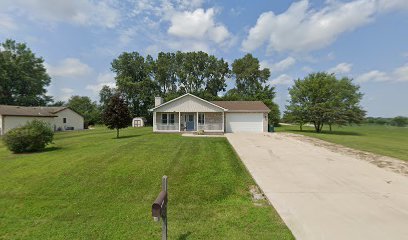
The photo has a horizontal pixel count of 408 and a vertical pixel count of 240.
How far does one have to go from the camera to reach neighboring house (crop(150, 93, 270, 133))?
2556cm

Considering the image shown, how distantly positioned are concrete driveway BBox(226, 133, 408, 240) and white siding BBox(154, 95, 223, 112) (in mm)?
15055

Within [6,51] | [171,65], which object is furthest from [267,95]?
[6,51]

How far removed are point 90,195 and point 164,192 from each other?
14.1ft

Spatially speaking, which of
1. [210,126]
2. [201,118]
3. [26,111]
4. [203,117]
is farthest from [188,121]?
[26,111]

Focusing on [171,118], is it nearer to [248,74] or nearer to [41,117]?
[41,117]

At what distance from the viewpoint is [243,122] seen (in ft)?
87.9

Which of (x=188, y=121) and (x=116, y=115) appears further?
(x=188, y=121)

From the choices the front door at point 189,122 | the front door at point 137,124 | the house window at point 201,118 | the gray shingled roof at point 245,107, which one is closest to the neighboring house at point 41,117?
the front door at point 137,124

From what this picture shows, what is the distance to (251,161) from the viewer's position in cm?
1068

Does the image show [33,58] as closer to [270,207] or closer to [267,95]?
[267,95]

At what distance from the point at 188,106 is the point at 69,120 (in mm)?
24407

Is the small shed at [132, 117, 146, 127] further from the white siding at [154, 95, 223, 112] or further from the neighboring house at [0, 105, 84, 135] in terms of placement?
the white siding at [154, 95, 223, 112]

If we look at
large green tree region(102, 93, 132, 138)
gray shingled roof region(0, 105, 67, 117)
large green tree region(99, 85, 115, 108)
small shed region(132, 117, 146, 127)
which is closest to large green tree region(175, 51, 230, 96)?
small shed region(132, 117, 146, 127)

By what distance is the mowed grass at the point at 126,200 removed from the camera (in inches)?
187
